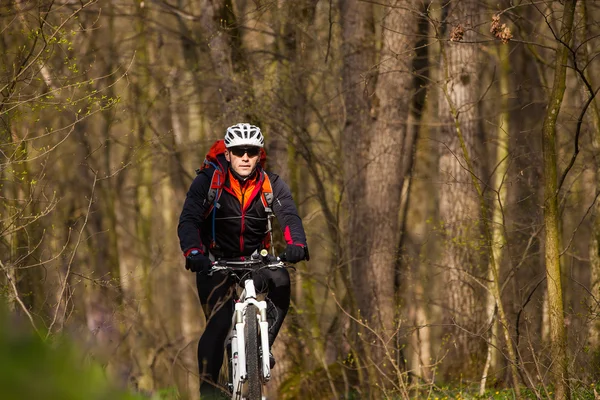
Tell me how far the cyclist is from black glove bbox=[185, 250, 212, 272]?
368 mm

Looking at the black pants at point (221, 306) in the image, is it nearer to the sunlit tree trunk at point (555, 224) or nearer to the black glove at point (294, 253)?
the black glove at point (294, 253)

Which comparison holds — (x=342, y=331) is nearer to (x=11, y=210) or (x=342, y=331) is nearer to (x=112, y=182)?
(x=11, y=210)

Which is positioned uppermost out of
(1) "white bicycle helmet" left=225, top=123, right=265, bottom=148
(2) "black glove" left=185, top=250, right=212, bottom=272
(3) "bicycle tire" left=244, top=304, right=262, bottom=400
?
(1) "white bicycle helmet" left=225, top=123, right=265, bottom=148

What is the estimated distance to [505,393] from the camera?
870 cm

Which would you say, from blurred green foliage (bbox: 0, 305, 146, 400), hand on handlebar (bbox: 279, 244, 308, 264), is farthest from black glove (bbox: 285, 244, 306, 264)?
blurred green foliage (bbox: 0, 305, 146, 400)

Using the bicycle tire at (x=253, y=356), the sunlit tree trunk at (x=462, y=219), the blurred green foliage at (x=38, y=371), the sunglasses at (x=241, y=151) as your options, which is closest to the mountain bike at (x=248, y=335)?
the bicycle tire at (x=253, y=356)

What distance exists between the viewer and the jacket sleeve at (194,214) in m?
6.07

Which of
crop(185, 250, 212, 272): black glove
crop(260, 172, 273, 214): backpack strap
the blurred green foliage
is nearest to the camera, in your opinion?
the blurred green foliage

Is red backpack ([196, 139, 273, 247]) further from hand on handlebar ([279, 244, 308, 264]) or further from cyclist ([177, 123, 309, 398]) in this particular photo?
hand on handlebar ([279, 244, 308, 264])

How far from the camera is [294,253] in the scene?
611 cm

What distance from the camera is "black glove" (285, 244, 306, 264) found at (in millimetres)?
6121

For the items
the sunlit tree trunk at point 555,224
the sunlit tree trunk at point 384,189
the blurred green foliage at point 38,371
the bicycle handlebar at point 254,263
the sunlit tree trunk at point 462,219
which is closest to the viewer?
the blurred green foliage at point 38,371

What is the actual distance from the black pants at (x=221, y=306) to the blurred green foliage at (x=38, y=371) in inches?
206

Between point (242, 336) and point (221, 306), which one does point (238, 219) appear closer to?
point (221, 306)
